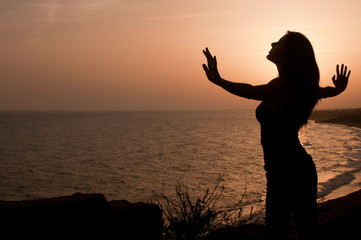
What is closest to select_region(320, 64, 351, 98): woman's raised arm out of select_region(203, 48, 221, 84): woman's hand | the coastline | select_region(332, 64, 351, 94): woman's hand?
select_region(332, 64, 351, 94): woman's hand

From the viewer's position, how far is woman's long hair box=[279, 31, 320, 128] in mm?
2643

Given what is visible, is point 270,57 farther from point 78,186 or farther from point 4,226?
point 78,186

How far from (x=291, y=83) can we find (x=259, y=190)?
15.9 m

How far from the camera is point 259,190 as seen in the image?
1797 centimetres

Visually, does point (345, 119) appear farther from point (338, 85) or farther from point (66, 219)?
point (66, 219)

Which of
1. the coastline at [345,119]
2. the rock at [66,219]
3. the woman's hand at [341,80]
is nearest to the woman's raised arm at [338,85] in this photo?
the woman's hand at [341,80]

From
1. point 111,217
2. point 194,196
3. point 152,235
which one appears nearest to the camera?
point 111,217

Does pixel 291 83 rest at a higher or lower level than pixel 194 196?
higher

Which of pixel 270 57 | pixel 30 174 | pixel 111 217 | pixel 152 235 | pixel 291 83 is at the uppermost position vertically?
pixel 270 57

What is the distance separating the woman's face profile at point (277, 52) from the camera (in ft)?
8.93

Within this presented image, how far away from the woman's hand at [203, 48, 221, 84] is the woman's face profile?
0.44 metres

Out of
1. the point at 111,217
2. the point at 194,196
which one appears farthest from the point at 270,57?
the point at 194,196

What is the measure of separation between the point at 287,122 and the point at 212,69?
612mm

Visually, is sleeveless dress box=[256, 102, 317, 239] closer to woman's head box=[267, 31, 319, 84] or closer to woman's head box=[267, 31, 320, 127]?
woman's head box=[267, 31, 320, 127]
